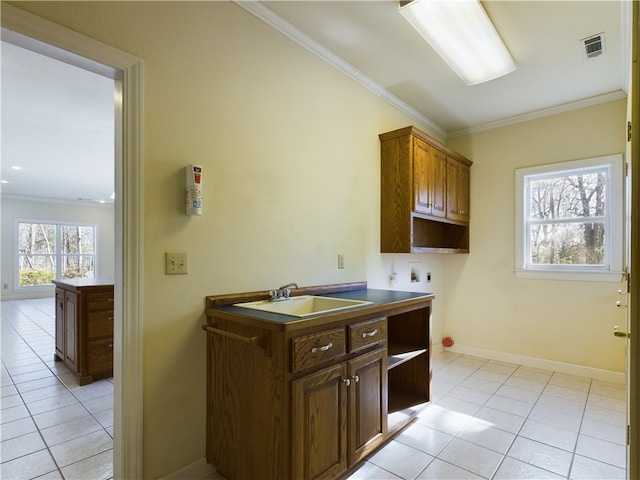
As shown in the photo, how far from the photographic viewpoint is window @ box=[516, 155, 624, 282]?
320 cm

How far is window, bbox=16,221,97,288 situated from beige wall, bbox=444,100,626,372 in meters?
9.71

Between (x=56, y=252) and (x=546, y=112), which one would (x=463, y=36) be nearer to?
(x=546, y=112)

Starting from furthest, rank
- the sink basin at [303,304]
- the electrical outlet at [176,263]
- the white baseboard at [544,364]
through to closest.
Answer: the white baseboard at [544,364] → the sink basin at [303,304] → the electrical outlet at [176,263]

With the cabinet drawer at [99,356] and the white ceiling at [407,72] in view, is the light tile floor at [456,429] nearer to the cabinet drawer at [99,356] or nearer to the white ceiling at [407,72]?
the cabinet drawer at [99,356]

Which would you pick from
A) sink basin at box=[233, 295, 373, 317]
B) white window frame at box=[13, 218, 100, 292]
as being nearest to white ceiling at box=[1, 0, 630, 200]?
sink basin at box=[233, 295, 373, 317]

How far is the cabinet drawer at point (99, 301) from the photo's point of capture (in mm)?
2998

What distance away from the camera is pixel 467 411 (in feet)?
8.43

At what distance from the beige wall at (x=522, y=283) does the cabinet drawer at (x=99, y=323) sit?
3.79 m

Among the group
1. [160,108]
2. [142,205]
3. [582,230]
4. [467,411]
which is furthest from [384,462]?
[582,230]

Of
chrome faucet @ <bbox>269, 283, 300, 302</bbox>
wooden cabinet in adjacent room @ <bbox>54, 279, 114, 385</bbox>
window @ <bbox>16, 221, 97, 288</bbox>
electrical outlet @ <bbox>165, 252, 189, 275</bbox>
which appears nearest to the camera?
electrical outlet @ <bbox>165, 252, 189, 275</bbox>

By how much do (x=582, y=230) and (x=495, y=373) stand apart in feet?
5.68

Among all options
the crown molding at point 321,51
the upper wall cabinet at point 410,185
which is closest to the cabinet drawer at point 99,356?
the upper wall cabinet at point 410,185

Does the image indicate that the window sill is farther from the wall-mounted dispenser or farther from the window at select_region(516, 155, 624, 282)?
the wall-mounted dispenser

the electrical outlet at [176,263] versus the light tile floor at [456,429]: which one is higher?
the electrical outlet at [176,263]
